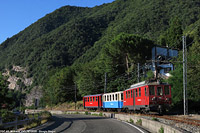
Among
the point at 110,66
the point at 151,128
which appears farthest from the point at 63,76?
the point at 151,128

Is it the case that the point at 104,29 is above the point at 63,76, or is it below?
above

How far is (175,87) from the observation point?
3088 centimetres

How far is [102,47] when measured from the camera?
6028cm

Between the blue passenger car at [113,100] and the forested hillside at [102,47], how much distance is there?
10976 mm

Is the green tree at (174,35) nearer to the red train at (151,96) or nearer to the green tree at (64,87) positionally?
the green tree at (64,87)

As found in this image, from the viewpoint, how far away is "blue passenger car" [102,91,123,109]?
31.4 m

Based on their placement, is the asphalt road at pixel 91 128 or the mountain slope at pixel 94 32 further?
the mountain slope at pixel 94 32

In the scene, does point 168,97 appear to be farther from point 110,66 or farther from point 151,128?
point 110,66

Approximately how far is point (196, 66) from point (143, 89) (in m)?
9.60

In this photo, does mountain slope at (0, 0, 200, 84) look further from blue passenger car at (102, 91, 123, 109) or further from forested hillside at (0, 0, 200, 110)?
blue passenger car at (102, 91, 123, 109)

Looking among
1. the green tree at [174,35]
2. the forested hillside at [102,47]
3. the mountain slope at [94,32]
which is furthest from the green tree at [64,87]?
the green tree at [174,35]

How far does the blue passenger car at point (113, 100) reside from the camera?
3140cm

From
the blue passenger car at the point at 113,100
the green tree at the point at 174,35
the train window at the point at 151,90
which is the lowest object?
the blue passenger car at the point at 113,100

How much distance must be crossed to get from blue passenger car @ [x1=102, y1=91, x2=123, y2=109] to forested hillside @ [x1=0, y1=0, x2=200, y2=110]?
11.0 m
